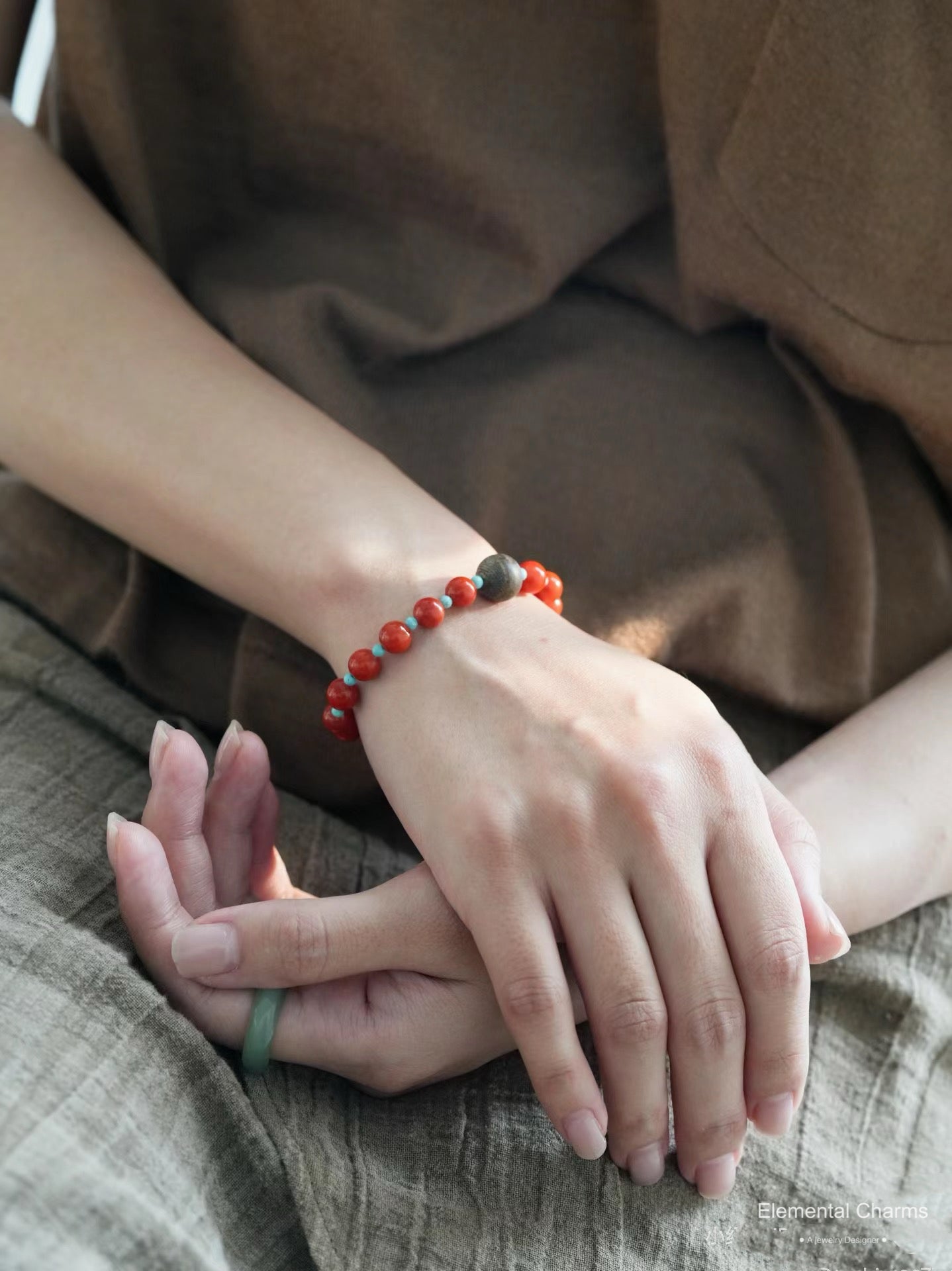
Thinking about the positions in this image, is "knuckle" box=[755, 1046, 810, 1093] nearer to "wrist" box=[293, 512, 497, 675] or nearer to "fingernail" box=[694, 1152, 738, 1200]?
"fingernail" box=[694, 1152, 738, 1200]

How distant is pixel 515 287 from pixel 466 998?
1.76 ft

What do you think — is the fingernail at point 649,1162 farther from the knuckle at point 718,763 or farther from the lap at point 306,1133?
the knuckle at point 718,763

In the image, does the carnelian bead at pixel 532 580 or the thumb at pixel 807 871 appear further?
the carnelian bead at pixel 532 580

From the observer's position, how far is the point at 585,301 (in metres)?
0.95

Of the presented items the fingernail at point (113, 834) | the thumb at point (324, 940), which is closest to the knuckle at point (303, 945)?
the thumb at point (324, 940)

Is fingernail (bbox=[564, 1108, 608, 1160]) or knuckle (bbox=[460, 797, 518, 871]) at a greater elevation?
knuckle (bbox=[460, 797, 518, 871])

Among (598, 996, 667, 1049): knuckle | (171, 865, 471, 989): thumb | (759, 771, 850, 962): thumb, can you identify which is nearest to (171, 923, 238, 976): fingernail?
(171, 865, 471, 989): thumb

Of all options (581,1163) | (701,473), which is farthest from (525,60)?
(581,1163)

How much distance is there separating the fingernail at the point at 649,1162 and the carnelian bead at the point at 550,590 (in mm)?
349

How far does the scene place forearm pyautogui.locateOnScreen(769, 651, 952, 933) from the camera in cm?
78

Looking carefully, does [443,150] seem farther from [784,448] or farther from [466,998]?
[466,998]

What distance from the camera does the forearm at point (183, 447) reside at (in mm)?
782

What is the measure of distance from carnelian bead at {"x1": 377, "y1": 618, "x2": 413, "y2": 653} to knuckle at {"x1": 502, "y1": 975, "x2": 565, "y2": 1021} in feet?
0.72

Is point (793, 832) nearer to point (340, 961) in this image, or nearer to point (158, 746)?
point (340, 961)
